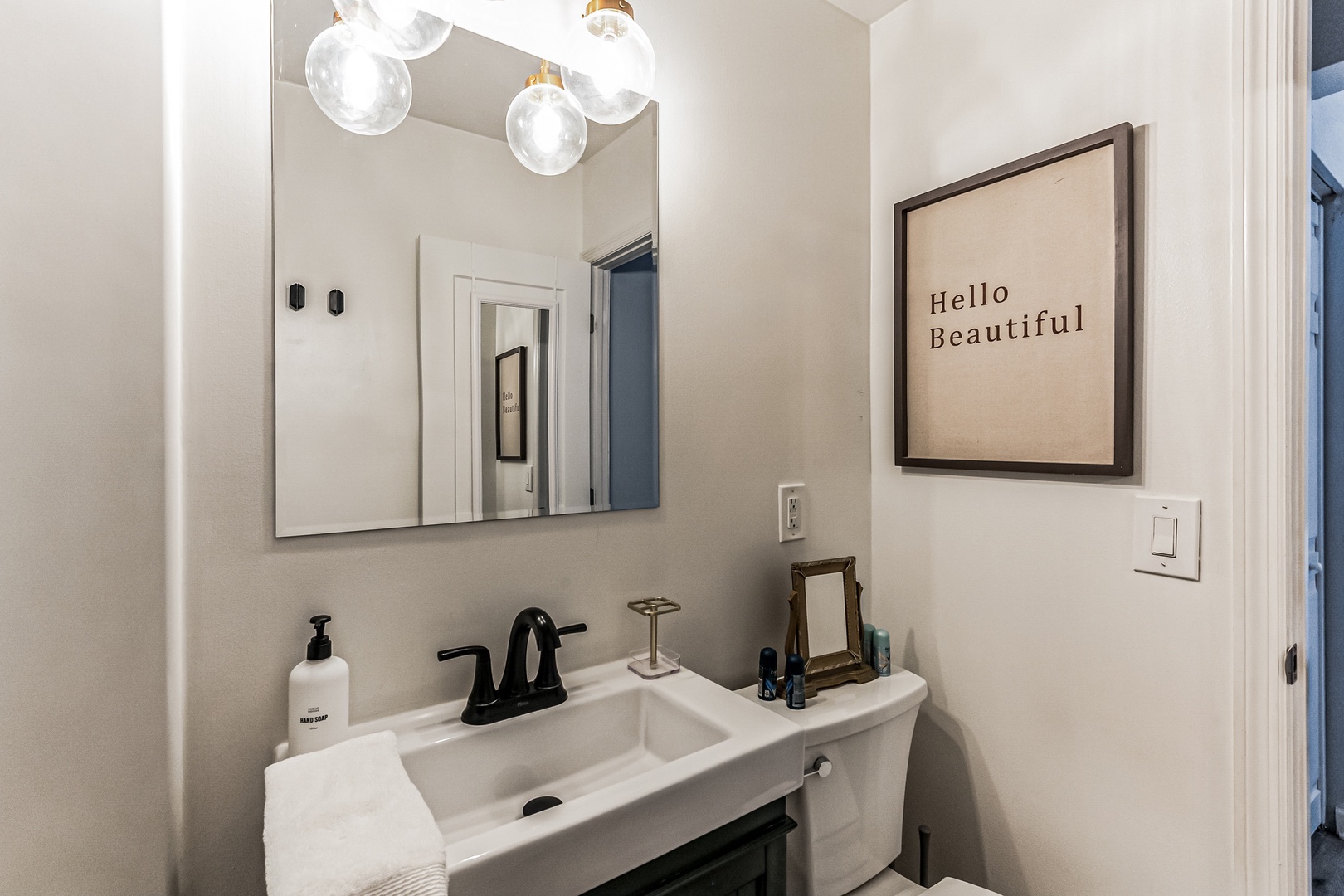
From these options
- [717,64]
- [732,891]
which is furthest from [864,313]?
[732,891]

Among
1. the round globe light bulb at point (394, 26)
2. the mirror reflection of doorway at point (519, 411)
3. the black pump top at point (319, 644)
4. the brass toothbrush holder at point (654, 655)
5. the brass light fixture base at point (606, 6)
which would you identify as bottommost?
the brass toothbrush holder at point (654, 655)

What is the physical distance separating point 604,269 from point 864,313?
69 centimetres

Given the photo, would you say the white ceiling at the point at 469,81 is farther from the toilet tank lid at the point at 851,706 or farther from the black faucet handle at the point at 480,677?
the toilet tank lid at the point at 851,706

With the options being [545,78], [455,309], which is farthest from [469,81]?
[455,309]

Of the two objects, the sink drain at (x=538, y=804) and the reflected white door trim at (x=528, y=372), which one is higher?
the reflected white door trim at (x=528, y=372)

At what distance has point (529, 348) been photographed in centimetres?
105

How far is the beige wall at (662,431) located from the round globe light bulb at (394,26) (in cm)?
13

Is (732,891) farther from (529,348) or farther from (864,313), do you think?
(864,313)

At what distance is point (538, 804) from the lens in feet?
3.02

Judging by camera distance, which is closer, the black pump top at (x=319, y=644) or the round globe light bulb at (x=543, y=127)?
the black pump top at (x=319, y=644)

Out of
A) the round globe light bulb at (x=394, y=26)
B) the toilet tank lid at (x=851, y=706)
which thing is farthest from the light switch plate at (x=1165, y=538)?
the round globe light bulb at (x=394, y=26)

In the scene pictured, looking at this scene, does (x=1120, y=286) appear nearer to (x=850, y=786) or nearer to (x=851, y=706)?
(x=851, y=706)

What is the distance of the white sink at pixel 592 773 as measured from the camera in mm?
682

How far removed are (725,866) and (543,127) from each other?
1123 mm
